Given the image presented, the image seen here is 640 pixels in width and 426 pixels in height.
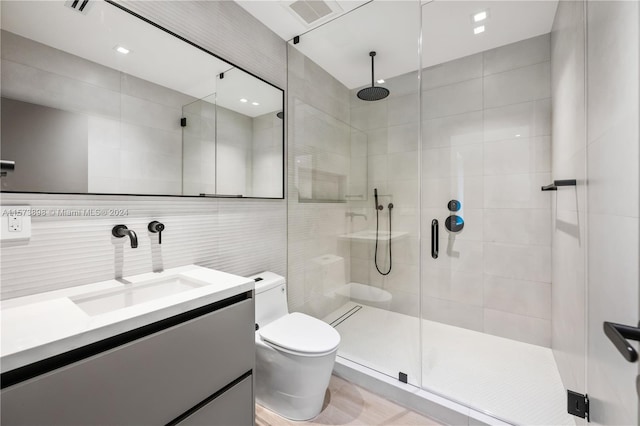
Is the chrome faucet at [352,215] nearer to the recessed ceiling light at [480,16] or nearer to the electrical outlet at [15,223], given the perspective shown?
the recessed ceiling light at [480,16]

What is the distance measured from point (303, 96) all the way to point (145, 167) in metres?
1.35

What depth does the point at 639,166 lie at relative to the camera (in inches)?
27.1

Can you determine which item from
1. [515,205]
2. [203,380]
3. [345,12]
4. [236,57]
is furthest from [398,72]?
[203,380]

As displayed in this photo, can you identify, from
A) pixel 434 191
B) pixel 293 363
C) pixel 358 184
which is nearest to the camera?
pixel 293 363

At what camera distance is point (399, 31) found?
1854mm

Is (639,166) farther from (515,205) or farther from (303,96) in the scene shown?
(303,96)

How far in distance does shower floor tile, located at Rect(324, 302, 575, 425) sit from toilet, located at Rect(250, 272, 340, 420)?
1.79 ft

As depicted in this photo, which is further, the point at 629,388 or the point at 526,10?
the point at 526,10

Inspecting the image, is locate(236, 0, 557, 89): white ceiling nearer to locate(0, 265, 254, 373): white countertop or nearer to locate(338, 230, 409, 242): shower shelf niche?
locate(338, 230, 409, 242): shower shelf niche

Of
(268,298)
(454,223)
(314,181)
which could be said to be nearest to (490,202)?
(454,223)

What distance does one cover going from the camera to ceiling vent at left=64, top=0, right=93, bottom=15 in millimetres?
1081

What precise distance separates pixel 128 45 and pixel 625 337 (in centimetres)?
201

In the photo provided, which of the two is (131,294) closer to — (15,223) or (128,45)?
(15,223)

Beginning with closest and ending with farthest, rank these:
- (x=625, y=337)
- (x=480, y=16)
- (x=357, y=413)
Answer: (x=625, y=337) → (x=357, y=413) → (x=480, y=16)
